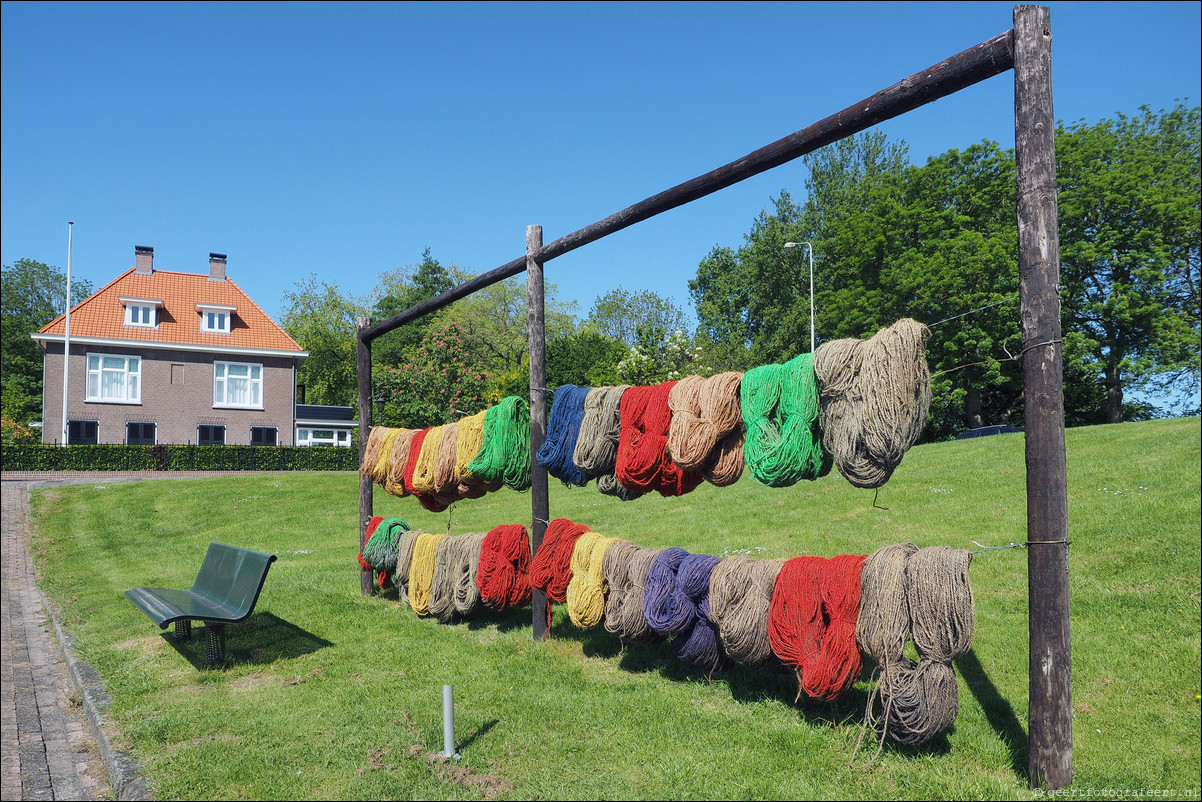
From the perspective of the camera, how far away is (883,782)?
13.1ft

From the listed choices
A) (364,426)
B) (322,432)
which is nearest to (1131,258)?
(364,426)

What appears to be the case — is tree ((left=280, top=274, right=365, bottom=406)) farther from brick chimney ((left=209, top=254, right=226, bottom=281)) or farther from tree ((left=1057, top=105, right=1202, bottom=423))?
tree ((left=1057, top=105, right=1202, bottom=423))

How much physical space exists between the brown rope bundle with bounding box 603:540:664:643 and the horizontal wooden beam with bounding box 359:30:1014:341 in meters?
2.58

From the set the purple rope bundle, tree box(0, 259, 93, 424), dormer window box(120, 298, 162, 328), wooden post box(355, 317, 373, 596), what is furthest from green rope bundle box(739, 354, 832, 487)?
tree box(0, 259, 93, 424)

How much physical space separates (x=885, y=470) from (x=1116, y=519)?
6.41m

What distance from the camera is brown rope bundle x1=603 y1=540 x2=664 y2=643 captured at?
567 cm

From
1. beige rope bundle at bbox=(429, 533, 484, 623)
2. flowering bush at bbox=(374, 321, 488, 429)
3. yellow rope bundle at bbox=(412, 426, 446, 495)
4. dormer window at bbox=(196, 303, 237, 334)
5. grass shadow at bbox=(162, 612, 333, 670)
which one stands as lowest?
grass shadow at bbox=(162, 612, 333, 670)

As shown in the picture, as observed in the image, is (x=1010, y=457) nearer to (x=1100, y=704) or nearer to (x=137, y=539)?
(x=1100, y=704)

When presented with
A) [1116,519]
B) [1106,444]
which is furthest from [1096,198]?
[1116,519]

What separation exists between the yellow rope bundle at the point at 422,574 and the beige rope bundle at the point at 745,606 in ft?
11.9

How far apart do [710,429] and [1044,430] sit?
76.8 inches

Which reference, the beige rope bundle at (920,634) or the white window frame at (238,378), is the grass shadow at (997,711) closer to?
the beige rope bundle at (920,634)

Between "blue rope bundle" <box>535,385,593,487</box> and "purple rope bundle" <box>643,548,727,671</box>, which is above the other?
"blue rope bundle" <box>535,385,593,487</box>

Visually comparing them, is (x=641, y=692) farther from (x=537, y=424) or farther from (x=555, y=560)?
(x=537, y=424)
